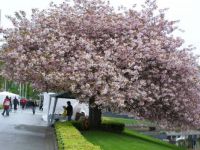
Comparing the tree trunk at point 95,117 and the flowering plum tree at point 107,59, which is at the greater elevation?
the flowering plum tree at point 107,59

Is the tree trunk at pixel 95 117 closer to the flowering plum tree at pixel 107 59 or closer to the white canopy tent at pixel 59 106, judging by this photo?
the flowering plum tree at pixel 107 59

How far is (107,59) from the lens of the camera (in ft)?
85.2

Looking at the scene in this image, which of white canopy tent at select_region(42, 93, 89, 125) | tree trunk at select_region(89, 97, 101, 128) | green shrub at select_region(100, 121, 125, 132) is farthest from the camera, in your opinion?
white canopy tent at select_region(42, 93, 89, 125)

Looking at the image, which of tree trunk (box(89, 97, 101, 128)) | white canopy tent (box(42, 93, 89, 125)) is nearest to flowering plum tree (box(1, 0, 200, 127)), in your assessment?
tree trunk (box(89, 97, 101, 128))

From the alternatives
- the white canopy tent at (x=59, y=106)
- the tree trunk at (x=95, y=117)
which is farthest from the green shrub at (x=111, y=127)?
the white canopy tent at (x=59, y=106)

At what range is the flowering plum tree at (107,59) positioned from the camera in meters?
25.3

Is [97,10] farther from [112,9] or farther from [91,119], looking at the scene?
[91,119]

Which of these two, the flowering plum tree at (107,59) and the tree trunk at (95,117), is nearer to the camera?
the flowering plum tree at (107,59)

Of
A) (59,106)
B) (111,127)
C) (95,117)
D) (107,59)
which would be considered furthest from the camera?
(59,106)

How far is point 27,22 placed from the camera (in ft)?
93.4

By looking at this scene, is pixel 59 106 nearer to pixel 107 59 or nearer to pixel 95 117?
pixel 95 117

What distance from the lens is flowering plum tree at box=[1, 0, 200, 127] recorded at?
2530cm

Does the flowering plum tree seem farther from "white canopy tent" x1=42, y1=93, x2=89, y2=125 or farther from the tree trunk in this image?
"white canopy tent" x1=42, y1=93, x2=89, y2=125

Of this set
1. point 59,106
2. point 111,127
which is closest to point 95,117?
point 111,127
